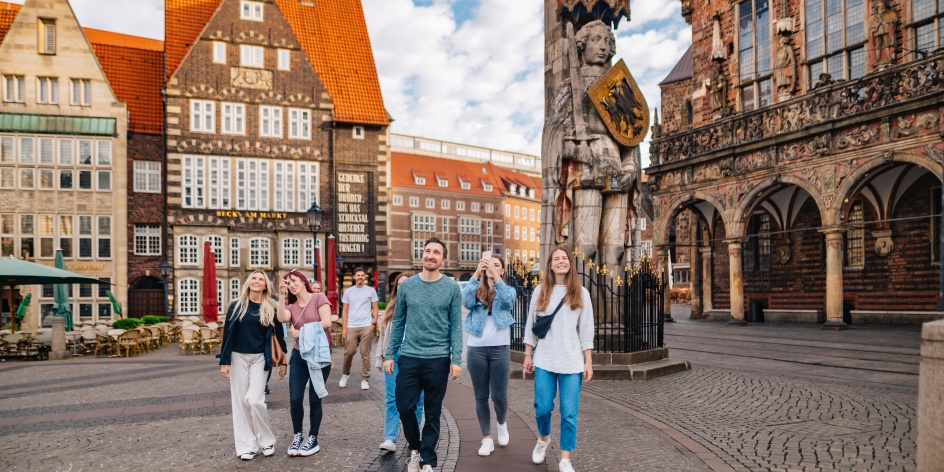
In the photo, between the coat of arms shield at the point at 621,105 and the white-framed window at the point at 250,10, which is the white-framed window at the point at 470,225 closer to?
the white-framed window at the point at 250,10

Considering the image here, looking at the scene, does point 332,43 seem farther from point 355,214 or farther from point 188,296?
point 188,296

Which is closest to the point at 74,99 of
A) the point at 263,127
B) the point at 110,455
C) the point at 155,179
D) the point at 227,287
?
the point at 155,179

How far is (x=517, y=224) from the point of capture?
288 ft

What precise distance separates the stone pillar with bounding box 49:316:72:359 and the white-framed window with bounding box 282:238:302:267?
19073 mm

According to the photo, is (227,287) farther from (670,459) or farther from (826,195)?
(670,459)

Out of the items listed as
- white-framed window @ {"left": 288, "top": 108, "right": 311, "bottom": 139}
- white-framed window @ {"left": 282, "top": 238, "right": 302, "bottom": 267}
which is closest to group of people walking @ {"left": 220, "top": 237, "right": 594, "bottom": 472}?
white-framed window @ {"left": 282, "top": 238, "right": 302, "bottom": 267}

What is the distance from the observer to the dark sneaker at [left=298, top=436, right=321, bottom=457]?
20.7 ft

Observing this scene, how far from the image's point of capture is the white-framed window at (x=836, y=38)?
77.4 ft

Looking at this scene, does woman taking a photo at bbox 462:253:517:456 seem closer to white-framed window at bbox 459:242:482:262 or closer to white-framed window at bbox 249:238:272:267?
white-framed window at bbox 249:238:272:267

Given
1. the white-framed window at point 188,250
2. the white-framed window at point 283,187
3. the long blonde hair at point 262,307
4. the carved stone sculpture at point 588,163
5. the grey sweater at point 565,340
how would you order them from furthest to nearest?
the white-framed window at point 283,187 < the white-framed window at point 188,250 < the carved stone sculpture at point 588,163 < the long blonde hair at point 262,307 < the grey sweater at point 565,340

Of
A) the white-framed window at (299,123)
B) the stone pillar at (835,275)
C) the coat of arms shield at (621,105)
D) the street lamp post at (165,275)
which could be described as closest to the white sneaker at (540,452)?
the coat of arms shield at (621,105)

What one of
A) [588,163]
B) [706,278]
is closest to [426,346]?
[588,163]

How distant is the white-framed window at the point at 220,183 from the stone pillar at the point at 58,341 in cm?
1855

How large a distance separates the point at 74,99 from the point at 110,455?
3305 centimetres
